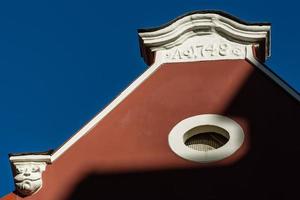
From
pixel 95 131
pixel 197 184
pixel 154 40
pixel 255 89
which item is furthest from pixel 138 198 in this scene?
pixel 154 40

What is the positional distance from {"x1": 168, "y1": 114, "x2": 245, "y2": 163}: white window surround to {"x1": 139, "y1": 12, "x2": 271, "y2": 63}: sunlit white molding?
7.35 feet

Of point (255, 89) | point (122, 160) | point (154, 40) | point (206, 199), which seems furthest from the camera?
point (154, 40)

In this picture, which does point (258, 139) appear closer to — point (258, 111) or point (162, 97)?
point (258, 111)

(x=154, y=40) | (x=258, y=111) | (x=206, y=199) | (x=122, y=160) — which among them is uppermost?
(x=154, y=40)

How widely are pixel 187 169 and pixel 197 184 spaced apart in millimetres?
361

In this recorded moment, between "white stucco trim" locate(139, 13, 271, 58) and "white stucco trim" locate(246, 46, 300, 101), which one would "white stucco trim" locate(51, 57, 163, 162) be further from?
"white stucco trim" locate(246, 46, 300, 101)

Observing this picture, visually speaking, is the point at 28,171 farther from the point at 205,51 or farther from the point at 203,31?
the point at 203,31

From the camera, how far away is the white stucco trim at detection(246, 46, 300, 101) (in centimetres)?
1327

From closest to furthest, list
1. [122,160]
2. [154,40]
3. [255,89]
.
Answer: [122,160] < [255,89] < [154,40]

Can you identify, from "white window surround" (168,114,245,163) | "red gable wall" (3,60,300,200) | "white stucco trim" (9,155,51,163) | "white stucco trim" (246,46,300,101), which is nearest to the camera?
"red gable wall" (3,60,300,200)

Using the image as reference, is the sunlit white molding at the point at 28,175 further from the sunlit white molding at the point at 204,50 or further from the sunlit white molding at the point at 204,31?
the sunlit white molding at the point at 204,31

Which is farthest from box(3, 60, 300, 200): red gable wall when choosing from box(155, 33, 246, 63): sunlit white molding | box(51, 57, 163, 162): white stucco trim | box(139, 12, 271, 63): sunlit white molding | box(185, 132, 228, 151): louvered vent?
box(139, 12, 271, 63): sunlit white molding

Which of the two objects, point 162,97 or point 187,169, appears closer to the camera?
point 187,169

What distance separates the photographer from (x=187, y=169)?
12297 millimetres
